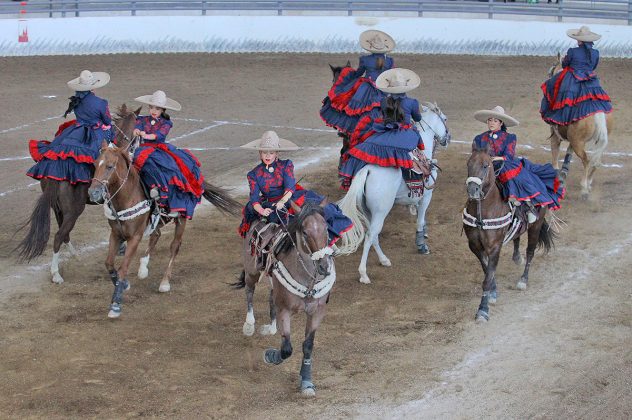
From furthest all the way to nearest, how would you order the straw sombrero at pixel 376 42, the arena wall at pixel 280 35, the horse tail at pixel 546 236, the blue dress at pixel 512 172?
the arena wall at pixel 280 35 < the straw sombrero at pixel 376 42 < the horse tail at pixel 546 236 < the blue dress at pixel 512 172

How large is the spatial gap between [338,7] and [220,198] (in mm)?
16502

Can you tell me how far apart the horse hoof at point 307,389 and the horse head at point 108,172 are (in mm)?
3331

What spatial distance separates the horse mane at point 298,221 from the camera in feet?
30.9

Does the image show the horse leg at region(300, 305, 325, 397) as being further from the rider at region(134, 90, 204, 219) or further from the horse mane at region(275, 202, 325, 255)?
the rider at region(134, 90, 204, 219)

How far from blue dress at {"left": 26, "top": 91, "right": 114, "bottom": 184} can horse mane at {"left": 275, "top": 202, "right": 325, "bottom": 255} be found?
12.2ft

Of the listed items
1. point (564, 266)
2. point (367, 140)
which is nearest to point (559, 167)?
point (564, 266)

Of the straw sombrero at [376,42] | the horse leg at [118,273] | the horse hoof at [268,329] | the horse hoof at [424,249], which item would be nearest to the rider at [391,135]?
the horse hoof at [424,249]

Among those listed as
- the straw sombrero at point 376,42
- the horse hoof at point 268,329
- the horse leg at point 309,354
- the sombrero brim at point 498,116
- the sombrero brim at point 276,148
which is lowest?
the horse hoof at point 268,329

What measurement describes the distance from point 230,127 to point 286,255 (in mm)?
11832

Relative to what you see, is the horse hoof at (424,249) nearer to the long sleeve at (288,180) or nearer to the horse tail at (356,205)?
the horse tail at (356,205)

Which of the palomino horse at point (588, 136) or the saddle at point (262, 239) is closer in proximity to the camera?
the saddle at point (262, 239)

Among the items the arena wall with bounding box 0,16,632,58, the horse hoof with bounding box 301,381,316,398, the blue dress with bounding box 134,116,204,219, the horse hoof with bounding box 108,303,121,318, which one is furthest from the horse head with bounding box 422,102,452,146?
the arena wall with bounding box 0,16,632,58

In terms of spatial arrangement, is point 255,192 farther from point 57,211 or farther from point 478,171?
point 57,211

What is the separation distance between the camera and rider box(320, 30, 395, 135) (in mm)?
15672
